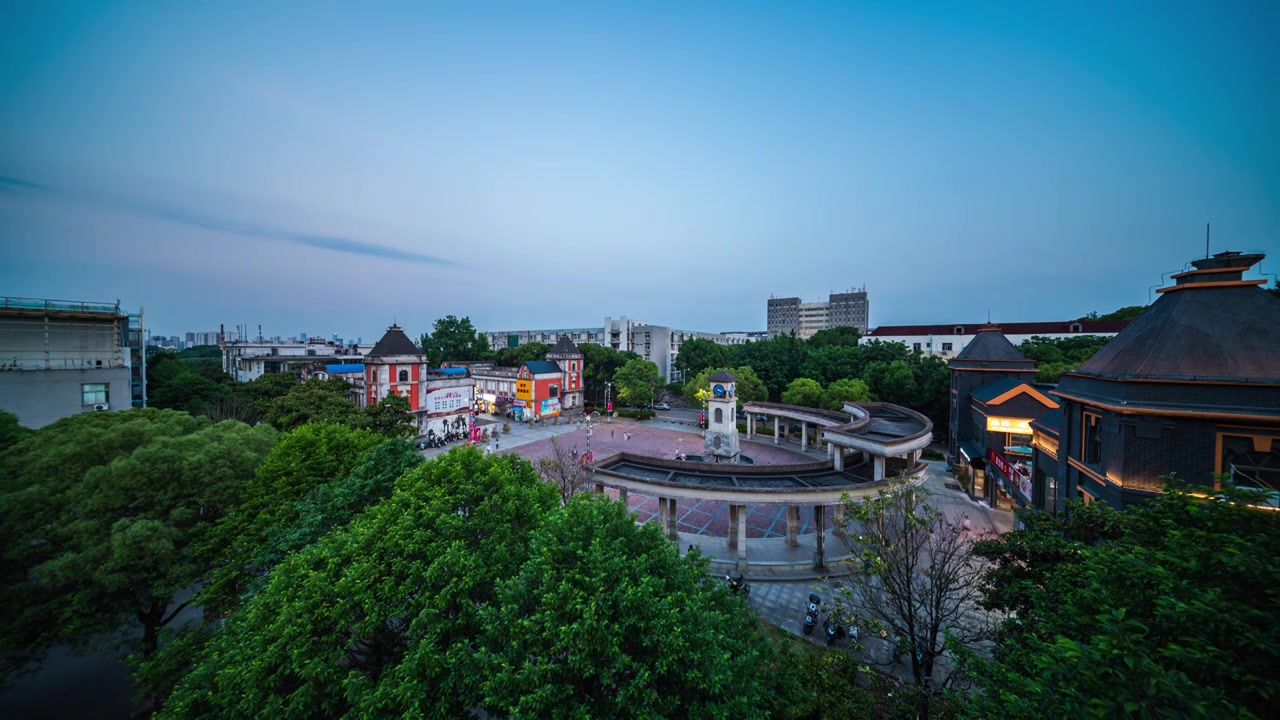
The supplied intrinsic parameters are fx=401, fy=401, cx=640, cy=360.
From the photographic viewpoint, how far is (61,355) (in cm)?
2380

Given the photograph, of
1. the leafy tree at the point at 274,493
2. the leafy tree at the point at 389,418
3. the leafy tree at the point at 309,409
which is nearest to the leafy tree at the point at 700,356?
the leafy tree at the point at 389,418

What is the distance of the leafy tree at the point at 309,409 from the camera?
28594 mm

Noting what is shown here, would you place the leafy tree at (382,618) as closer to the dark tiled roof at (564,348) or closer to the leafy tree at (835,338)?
the dark tiled roof at (564,348)

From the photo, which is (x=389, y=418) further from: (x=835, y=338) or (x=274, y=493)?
(x=835, y=338)

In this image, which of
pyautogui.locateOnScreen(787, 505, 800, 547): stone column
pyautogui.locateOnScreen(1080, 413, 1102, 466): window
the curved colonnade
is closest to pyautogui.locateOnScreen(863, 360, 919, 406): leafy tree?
the curved colonnade

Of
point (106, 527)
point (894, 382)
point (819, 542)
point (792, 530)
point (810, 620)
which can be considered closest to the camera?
point (106, 527)

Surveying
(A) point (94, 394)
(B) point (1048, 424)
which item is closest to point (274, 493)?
(A) point (94, 394)

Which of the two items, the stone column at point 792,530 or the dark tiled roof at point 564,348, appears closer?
the stone column at point 792,530

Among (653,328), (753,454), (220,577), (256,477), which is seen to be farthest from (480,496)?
(653,328)

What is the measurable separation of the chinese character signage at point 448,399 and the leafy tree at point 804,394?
36938 millimetres

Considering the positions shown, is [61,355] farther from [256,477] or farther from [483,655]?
[483,655]

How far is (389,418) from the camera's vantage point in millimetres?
31172

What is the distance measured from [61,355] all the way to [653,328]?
67.5 metres

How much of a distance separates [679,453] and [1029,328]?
198ft
